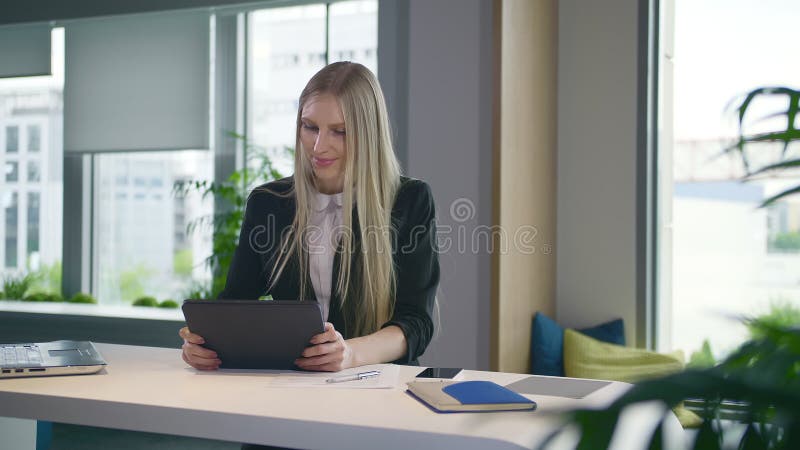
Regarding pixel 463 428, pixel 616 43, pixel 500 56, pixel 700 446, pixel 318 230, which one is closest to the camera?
pixel 700 446

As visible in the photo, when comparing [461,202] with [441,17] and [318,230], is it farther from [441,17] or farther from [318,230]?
[318,230]

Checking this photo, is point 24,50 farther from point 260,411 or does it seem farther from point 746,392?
point 746,392

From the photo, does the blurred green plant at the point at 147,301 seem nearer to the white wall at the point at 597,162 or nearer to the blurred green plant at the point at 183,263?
the blurred green plant at the point at 183,263

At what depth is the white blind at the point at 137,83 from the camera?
14.9ft

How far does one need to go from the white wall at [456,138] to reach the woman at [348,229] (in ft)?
4.14

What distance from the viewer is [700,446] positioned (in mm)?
422

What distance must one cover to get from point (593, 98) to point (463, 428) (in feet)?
10.2

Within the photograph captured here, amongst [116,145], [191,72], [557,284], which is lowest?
[557,284]

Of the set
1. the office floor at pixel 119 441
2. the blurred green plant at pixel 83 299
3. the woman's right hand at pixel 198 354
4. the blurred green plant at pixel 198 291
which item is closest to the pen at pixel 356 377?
the woman's right hand at pixel 198 354

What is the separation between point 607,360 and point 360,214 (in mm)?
2017

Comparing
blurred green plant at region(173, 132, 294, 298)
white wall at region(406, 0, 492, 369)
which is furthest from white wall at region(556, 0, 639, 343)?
blurred green plant at region(173, 132, 294, 298)

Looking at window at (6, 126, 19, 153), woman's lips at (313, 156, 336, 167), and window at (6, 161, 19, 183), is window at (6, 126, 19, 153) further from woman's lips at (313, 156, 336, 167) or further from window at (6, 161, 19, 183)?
woman's lips at (313, 156, 336, 167)

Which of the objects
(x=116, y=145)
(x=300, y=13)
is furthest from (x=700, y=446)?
(x=116, y=145)

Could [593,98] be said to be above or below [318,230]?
above
